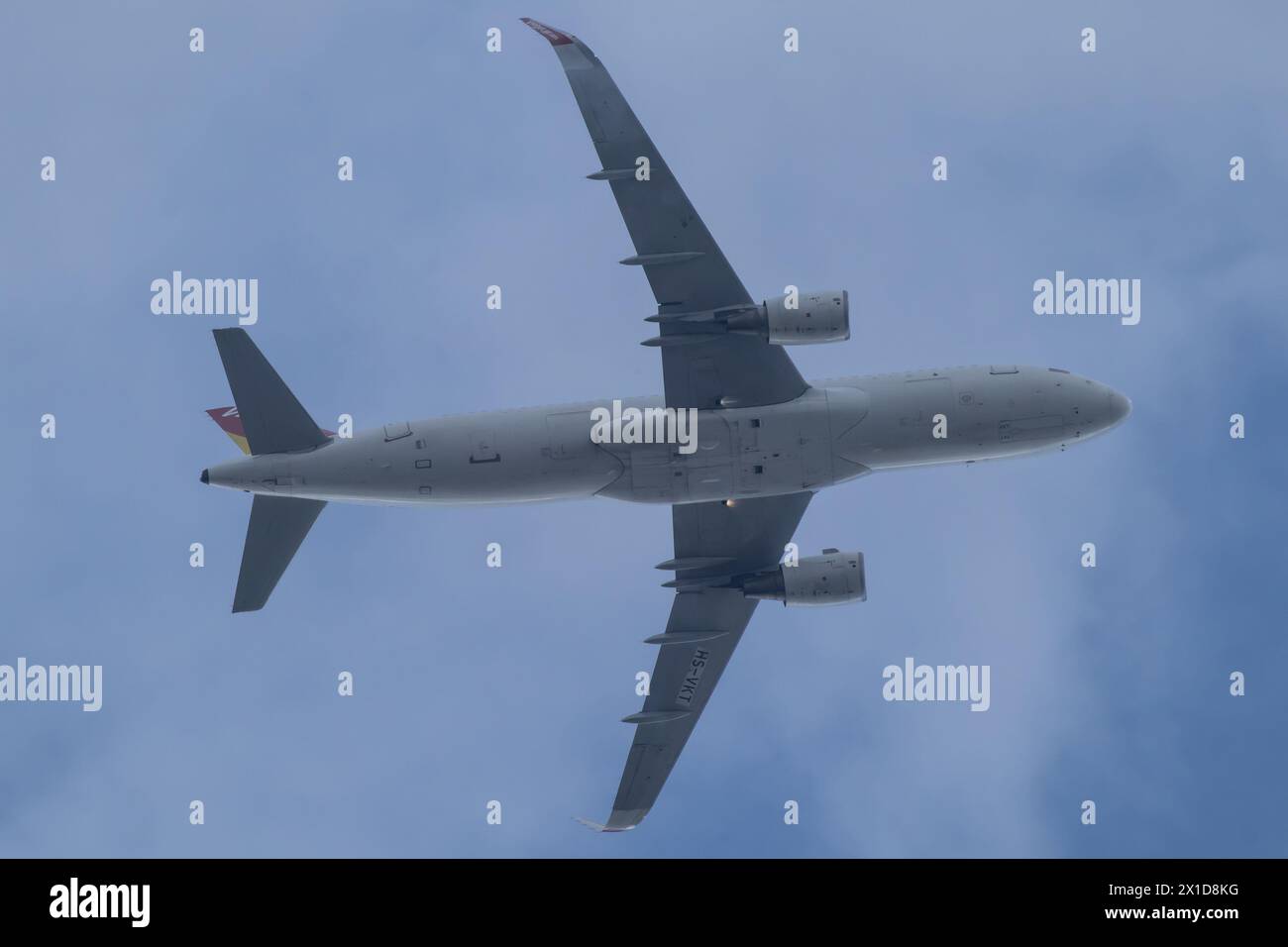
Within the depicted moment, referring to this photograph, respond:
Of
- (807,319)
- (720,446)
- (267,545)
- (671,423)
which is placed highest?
(807,319)

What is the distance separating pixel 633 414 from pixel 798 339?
5.71 meters

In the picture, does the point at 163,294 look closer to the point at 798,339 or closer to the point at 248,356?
the point at 248,356

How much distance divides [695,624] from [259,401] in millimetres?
16939

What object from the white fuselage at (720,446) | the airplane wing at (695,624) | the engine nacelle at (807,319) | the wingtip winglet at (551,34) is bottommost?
the airplane wing at (695,624)

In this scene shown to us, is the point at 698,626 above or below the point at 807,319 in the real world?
below

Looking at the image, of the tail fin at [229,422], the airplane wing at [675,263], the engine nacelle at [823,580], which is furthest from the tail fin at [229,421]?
the engine nacelle at [823,580]

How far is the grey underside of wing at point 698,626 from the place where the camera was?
57.3 metres

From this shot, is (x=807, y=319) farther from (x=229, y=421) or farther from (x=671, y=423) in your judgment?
(x=229, y=421)

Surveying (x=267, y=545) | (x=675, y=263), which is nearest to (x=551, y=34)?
(x=675, y=263)

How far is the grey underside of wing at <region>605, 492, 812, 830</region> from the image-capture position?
57312 mm

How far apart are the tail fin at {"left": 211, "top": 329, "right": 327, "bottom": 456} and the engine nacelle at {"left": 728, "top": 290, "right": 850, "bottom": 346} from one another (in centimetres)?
1462

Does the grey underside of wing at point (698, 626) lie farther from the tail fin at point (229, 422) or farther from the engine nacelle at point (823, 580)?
the tail fin at point (229, 422)

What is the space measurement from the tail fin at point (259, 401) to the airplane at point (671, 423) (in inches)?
1.8

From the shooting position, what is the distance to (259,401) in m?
52.2
